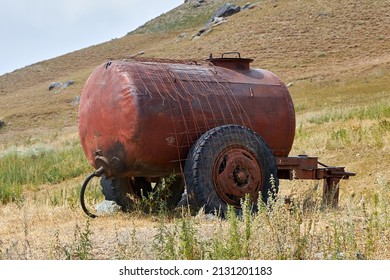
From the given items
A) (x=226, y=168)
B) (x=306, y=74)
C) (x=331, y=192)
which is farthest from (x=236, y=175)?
(x=306, y=74)

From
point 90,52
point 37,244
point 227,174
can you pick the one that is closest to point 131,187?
point 227,174

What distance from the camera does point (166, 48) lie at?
5181 centimetres

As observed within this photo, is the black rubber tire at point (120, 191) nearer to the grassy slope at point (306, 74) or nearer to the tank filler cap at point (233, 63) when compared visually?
the grassy slope at point (306, 74)

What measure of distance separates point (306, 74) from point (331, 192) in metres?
26.9

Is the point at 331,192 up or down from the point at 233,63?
down

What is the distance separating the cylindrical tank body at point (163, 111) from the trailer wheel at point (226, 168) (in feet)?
1.12

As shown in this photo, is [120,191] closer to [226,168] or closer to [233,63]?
[226,168]

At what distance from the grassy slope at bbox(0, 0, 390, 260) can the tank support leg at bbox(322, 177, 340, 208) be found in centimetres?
101

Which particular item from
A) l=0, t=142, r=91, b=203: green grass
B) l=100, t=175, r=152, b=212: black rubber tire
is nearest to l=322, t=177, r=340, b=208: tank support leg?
l=100, t=175, r=152, b=212: black rubber tire

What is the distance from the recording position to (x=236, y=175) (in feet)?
24.0

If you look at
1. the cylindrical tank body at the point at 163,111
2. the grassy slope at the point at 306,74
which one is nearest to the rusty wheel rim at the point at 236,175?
the cylindrical tank body at the point at 163,111

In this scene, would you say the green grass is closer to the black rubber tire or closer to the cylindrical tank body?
the black rubber tire

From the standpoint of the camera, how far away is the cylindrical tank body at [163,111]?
7.14m

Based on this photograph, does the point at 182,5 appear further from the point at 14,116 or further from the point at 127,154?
the point at 127,154
